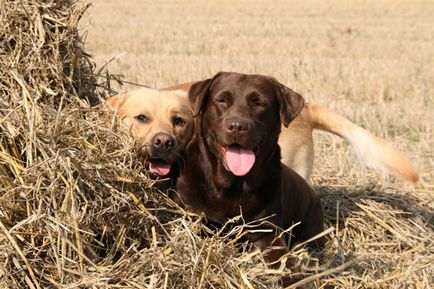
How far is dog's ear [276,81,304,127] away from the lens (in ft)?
14.1

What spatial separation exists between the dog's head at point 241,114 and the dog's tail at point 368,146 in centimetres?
127

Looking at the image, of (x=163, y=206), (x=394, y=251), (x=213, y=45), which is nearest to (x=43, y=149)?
(x=163, y=206)

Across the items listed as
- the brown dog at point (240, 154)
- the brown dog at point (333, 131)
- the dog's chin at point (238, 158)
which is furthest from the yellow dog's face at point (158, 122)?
the brown dog at point (333, 131)

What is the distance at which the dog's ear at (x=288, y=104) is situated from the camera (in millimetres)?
4289

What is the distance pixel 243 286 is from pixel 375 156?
2370 mm

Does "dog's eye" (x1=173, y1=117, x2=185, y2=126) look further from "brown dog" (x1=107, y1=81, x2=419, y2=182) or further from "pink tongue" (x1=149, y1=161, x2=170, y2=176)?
"pink tongue" (x1=149, y1=161, x2=170, y2=176)

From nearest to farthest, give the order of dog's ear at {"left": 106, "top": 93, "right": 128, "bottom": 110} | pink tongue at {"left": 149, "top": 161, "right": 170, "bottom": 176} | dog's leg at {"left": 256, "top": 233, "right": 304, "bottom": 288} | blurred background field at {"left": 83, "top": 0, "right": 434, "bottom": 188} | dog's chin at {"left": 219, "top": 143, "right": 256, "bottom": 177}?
dog's leg at {"left": 256, "top": 233, "right": 304, "bottom": 288} → dog's chin at {"left": 219, "top": 143, "right": 256, "bottom": 177} → pink tongue at {"left": 149, "top": 161, "right": 170, "bottom": 176} → dog's ear at {"left": 106, "top": 93, "right": 128, "bottom": 110} → blurred background field at {"left": 83, "top": 0, "right": 434, "bottom": 188}

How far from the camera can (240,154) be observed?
13.6 ft

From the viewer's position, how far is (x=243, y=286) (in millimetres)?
3342

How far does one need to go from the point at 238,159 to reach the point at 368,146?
1710 millimetres

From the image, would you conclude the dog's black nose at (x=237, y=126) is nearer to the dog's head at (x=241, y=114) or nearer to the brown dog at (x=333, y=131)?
the dog's head at (x=241, y=114)

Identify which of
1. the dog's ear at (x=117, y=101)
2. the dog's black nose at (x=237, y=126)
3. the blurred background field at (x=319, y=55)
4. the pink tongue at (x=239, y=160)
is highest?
the dog's black nose at (x=237, y=126)

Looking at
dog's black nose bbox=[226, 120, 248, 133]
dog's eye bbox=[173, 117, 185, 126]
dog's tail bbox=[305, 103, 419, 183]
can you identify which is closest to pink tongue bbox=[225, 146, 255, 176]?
dog's black nose bbox=[226, 120, 248, 133]

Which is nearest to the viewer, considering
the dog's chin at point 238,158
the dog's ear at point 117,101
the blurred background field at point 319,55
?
the dog's chin at point 238,158
